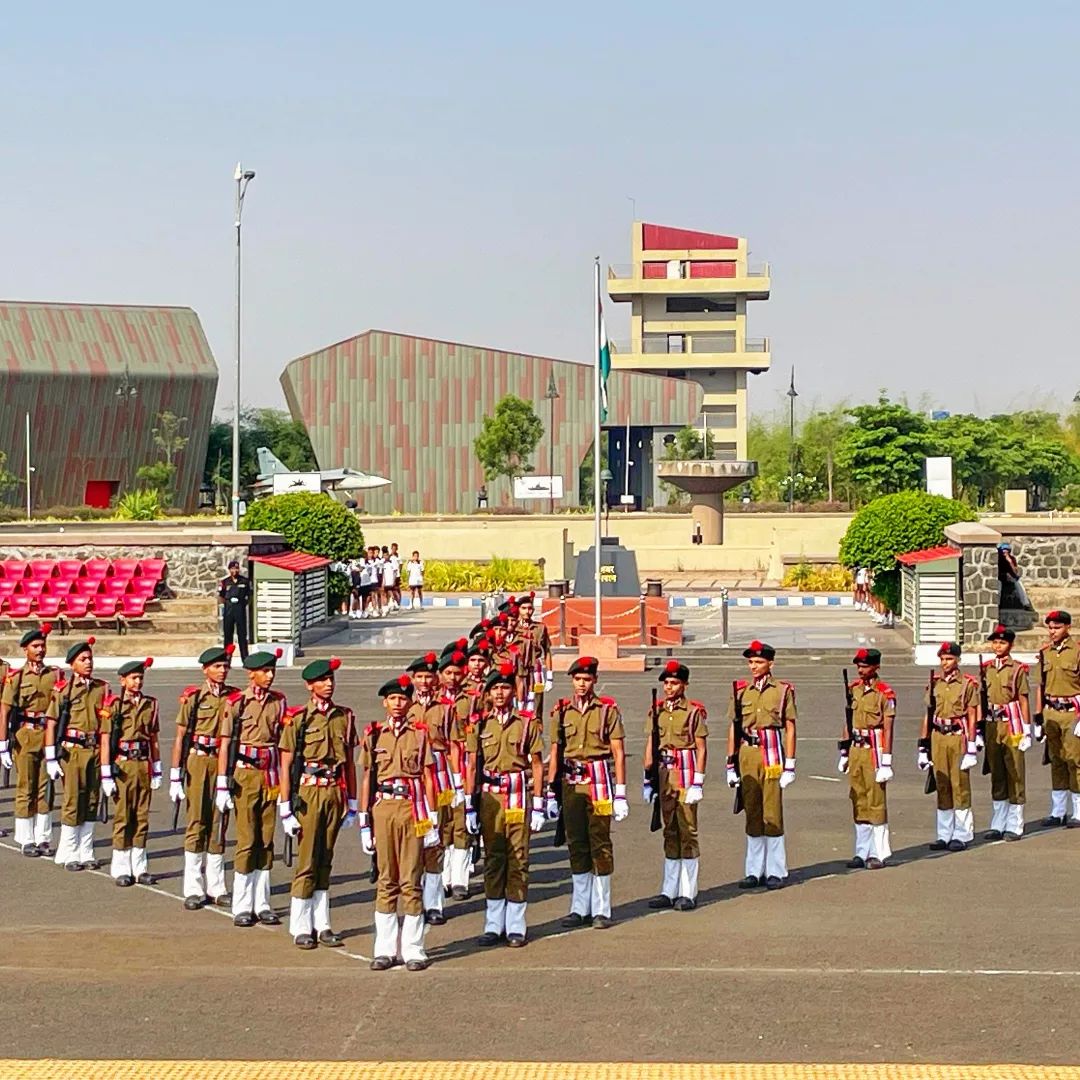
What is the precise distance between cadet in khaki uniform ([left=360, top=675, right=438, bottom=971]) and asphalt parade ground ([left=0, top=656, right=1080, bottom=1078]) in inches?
9.6

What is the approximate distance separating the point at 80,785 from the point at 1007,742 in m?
7.62

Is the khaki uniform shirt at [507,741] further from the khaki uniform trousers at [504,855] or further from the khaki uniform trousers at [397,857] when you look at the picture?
the khaki uniform trousers at [397,857]

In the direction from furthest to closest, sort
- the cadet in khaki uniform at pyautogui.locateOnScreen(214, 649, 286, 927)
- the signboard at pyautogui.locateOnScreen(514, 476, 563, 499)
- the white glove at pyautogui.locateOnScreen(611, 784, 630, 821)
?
the signboard at pyautogui.locateOnScreen(514, 476, 563, 499)
the cadet in khaki uniform at pyautogui.locateOnScreen(214, 649, 286, 927)
the white glove at pyautogui.locateOnScreen(611, 784, 630, 821)

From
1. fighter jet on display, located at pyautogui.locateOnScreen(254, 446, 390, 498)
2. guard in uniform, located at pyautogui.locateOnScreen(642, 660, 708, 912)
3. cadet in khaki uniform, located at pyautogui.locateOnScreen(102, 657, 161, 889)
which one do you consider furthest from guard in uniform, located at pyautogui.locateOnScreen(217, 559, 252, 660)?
fighter jet on display, located at pyautogui.locateOnScreen(254, 446, 390, 498)

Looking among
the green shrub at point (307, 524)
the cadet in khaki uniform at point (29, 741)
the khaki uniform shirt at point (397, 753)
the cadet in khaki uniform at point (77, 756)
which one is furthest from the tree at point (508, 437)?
the khaki uniform shirt at point (397, 753)

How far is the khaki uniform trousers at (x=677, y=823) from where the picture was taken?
39.3 feet

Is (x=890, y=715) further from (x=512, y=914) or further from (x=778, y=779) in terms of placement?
(x=512, y=914)

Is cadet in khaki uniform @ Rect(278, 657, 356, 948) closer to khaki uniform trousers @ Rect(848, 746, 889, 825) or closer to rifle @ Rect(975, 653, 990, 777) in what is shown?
khaki uniform trousers @ Rect(848, 746, 889, 825)

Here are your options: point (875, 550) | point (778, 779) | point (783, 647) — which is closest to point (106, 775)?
point (778, 779)

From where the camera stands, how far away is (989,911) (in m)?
11.7

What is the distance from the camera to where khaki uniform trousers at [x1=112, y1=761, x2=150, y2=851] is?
1312cm

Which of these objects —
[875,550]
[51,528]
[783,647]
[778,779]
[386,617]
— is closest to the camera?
[778,779]

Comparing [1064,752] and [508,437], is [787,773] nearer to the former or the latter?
[1064,752]

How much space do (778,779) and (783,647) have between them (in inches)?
702
